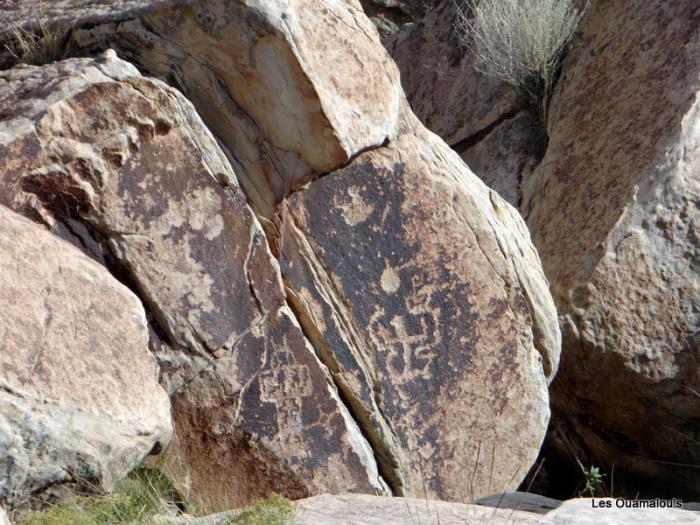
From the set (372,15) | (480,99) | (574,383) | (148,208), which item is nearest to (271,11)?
(148,208)

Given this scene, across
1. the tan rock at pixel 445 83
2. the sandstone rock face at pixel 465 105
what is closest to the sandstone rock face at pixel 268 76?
the sandstone rock face at pixel 465 105

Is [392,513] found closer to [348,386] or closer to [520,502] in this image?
[348,386]

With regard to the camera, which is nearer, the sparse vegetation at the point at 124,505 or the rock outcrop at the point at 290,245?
the sparse vegetation at the point at 124,505

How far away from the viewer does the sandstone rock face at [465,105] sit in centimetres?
629

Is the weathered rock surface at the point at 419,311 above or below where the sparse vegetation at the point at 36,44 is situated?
below

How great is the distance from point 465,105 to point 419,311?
2.66 meters

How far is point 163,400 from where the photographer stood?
11.8ft

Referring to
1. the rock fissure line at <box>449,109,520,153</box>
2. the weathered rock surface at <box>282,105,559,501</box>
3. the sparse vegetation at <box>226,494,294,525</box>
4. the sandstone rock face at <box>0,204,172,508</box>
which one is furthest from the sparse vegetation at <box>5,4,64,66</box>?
the rock fissure line at <box>449,109,520,153</box>

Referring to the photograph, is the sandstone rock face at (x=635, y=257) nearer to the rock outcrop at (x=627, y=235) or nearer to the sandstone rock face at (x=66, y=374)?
the rock outcrop at (x=627, y=235)

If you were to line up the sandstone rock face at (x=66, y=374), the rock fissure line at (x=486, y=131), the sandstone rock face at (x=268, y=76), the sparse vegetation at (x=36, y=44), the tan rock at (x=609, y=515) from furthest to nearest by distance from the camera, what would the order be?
the rock fissure line at (x=486, y=131), the sparse vegetation at (x=36, y=44), the sandstone rock face at (x=268, y=76), the tan rock at (x=609, y=515), the sandstone rock face at (x=66, y=374)

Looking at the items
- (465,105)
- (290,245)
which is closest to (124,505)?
(290,245)

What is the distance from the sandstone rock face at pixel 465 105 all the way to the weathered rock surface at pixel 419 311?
162 cm

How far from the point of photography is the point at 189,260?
398 cm

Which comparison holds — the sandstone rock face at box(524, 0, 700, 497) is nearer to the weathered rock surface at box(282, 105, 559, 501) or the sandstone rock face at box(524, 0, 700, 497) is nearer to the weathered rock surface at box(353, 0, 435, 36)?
the weathered rock surface at box(282, 105, 559, 501)
